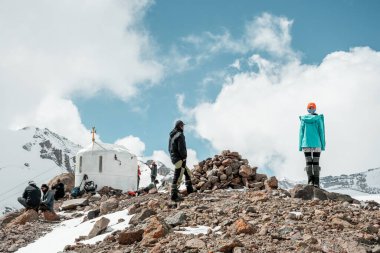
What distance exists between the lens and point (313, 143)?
12.3 metres

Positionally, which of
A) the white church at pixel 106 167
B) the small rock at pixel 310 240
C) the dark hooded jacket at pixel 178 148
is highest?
the white church at pixel 106 167

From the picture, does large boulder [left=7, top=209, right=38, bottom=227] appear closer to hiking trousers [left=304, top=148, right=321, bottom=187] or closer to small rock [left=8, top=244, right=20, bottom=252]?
small rock [left=8, top=244, right=20, bottom=252]

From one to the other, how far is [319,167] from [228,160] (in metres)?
4.37

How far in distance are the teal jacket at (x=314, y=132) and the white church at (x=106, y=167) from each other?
24.3m

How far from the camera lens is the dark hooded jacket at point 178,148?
1307 centimetres

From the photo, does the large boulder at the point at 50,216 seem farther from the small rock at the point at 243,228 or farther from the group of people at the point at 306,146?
the small rock at the point at 243,228

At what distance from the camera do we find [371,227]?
7641 millimetres

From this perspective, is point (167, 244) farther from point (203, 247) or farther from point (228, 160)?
point (228, 160)

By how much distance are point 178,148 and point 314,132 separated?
3.74 metres

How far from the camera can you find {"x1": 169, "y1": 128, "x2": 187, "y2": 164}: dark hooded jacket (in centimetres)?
1307

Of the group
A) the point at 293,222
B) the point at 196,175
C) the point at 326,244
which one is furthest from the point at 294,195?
the point at 196,175

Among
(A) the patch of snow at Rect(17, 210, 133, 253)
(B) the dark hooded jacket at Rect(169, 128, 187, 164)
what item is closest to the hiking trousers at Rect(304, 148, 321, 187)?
(B) the dark hooded jacket at Rect(169, 128, 187, 164)

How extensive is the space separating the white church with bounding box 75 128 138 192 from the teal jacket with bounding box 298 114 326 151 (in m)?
24.3

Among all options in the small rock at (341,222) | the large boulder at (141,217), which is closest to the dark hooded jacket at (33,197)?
the large boulder at (141,217)
